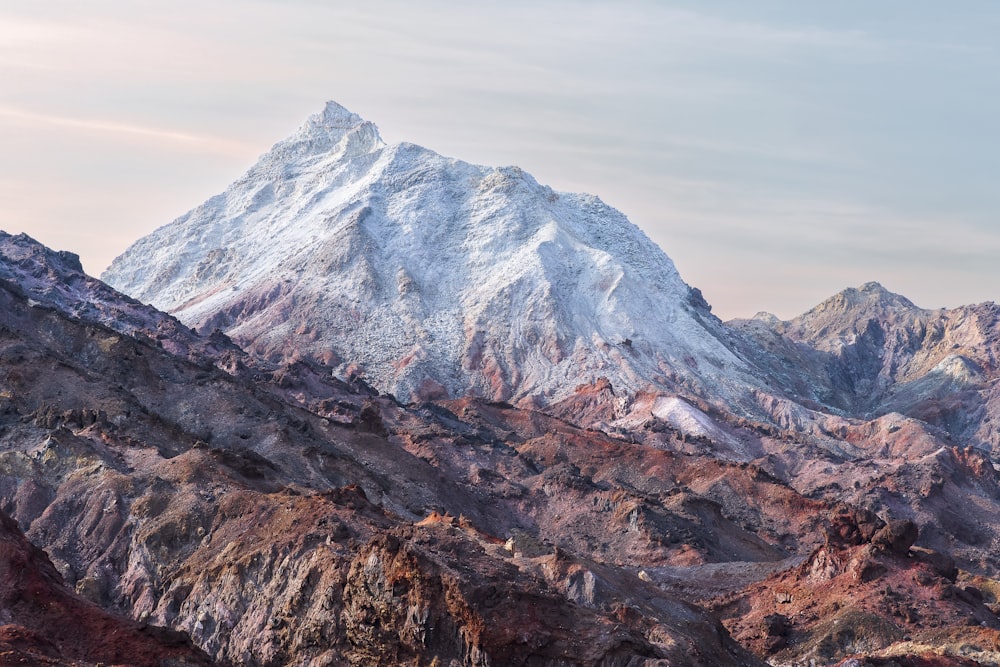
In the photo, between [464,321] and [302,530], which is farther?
[464,321]

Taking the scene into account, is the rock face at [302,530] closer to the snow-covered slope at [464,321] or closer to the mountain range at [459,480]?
the mountain range at [459,480]

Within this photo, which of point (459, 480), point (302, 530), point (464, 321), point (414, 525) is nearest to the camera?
point (302, 530)

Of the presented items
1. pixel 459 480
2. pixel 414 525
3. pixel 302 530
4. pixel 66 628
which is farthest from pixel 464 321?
pixel 66 628

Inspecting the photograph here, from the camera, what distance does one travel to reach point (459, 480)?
114 metres

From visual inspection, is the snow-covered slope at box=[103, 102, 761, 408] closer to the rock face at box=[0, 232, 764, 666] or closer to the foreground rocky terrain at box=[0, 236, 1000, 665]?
the foreground rocky terrain at box=[0, 236, 1000, 665]

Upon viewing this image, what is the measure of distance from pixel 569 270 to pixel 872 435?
4234cm

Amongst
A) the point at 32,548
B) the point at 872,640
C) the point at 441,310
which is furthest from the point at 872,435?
the point at 32,548

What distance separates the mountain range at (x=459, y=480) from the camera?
53.7 metres

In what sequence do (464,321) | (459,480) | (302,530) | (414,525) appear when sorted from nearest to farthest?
(302,530), (414,525), (459,480), (464,321)

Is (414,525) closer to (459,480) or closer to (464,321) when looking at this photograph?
(459,480)

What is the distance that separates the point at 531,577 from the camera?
53.9 metres

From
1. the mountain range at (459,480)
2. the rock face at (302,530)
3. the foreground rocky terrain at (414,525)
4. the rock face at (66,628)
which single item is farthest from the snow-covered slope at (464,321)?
the rock face at (66,628)

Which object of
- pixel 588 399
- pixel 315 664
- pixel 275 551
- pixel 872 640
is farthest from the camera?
pixel 588 399

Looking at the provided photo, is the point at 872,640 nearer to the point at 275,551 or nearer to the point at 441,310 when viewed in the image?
the point at 275,551
